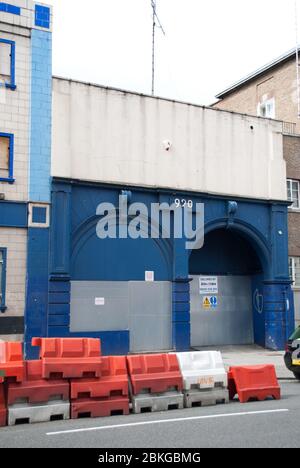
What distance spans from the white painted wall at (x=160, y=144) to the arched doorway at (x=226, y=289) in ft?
7.04

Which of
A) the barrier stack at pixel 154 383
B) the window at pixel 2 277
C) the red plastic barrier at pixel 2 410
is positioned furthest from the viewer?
the window at pixel 2 277

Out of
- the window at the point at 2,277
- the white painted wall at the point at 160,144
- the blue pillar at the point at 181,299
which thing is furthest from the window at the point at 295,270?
the window at the point at 2,277

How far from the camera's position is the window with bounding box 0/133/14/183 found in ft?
52.6

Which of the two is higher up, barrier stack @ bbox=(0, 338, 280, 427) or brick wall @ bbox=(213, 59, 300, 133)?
brick wall @ bbox=(213, 59, 300, 133)

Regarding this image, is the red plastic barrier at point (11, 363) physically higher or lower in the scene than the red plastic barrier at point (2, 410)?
higher

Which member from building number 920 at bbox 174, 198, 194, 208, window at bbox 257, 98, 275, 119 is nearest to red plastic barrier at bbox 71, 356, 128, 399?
building number 920 at bbox 174, 198, 194, 208

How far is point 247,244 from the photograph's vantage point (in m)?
20.9

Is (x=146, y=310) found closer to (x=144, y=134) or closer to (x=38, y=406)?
(x=144, y=134)

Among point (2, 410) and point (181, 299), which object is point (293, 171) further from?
point (2, 410)

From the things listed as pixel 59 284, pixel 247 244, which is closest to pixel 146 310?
pixel 59 284

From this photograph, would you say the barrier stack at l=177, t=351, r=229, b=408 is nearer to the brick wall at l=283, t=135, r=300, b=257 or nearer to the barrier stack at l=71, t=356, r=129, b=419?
the barrier stack at l=71, t=356, r=129, b=419

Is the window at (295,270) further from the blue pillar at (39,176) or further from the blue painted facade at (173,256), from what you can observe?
the blue pillar at (39,176)

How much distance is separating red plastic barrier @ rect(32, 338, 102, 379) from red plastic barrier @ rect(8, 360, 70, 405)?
0.11m

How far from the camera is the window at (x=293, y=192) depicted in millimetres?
21578
